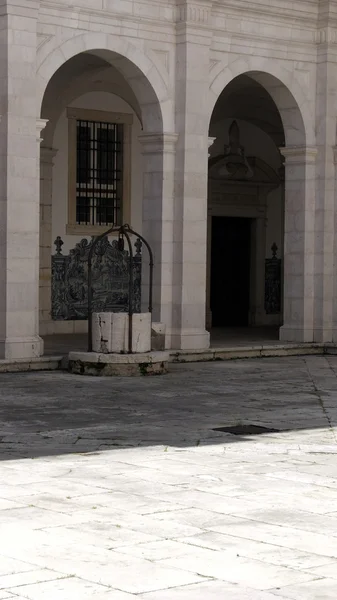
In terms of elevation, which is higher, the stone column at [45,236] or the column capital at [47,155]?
the column capital at [47,155]

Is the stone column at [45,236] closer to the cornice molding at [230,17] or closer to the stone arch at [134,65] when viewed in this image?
the stone arch at [134,65]

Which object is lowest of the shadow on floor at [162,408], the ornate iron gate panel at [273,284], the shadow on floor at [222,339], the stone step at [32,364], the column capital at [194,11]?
the shadow on floor at [162,408]

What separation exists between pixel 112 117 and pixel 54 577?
17511 mm

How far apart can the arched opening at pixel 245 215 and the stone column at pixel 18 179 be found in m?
8.14

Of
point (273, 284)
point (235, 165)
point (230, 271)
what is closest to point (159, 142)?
point (235, 165)

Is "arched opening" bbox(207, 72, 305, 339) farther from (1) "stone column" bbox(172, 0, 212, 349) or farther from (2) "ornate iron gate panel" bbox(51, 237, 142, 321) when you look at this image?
(1) "stone column" bbox(172, 0, 212, 349)

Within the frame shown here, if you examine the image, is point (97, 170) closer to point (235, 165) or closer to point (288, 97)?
point (235, 165)

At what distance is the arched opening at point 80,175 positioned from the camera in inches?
878

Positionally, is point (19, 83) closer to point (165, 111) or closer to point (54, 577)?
point (165, 111)

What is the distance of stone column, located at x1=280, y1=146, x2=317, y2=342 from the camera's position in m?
21.1


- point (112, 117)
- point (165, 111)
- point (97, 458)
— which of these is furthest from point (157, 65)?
point (97, 458)

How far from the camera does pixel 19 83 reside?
16.9 m

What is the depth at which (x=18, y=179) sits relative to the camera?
16969mm

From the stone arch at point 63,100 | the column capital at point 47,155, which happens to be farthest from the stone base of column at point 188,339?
the stone arch at point 63,100
